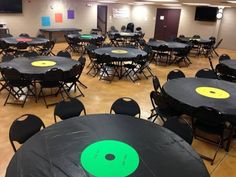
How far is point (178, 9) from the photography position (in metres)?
15.7

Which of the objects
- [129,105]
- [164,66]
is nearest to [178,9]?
[164,66]

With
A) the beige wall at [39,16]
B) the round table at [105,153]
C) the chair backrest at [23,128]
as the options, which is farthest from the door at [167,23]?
the chair backrest at [23,128]

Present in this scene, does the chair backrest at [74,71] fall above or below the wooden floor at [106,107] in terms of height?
above

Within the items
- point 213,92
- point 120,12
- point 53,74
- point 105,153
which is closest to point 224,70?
point 213,92

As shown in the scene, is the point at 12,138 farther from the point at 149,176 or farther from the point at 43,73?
the point at 43,73

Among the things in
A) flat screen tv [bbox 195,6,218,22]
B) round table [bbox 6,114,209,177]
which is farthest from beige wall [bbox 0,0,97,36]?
round table [bbox 6,114,209,177]

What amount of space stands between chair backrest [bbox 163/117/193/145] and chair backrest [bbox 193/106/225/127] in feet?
2.15

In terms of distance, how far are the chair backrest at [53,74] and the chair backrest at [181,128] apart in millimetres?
2892

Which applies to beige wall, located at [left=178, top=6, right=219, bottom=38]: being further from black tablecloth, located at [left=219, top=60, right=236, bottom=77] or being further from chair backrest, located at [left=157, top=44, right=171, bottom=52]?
black tablecloth, located at [left=219, top=60, right=236, bottom=77]

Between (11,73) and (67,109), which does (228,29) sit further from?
(67,109)

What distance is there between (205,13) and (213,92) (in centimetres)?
1171

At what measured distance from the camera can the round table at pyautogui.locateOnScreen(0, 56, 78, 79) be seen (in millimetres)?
4992

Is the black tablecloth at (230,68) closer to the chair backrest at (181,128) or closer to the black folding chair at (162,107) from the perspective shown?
the black folding chair at (162,107)

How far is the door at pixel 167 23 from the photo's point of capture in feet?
52.6
